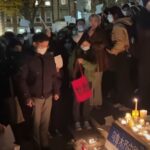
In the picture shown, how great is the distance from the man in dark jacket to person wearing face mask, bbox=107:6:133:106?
1.85m

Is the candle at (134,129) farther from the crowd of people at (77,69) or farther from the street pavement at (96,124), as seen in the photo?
the crowd of people at (77,69)

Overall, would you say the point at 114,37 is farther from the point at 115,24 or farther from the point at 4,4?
the point at 4,4

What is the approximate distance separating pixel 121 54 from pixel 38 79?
2.39 metres

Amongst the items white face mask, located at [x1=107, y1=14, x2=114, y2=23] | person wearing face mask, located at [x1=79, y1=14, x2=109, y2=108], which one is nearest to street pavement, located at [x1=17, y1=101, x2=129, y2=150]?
person wearing face mask, located at [x1=79, y1=14, x2=109, y2=108]

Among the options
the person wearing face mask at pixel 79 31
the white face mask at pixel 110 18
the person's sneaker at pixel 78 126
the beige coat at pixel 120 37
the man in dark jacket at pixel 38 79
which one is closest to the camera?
the man in dark jacket at pixel 38 79

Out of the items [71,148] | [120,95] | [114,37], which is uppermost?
[114,37]

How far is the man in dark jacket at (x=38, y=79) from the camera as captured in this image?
7.12m

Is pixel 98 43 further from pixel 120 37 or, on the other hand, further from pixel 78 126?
pixel 78 126

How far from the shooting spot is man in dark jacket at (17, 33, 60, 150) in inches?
280

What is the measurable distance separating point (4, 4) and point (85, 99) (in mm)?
25493

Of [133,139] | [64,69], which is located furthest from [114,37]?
[133,139]

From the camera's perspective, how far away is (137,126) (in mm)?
6242

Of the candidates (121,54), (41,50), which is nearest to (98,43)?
(121,54)

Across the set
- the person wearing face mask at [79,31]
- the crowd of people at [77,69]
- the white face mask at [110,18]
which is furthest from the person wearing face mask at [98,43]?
the white face mask at [110,18]
